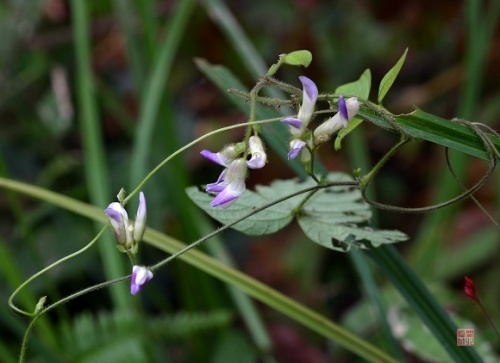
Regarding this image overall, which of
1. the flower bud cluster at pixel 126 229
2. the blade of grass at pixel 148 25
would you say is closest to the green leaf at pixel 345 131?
the flower bud cluster at pixel 126 229

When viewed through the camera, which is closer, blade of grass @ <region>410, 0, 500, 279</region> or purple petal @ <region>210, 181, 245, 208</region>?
purple petal @ <region>210, 181, 245, 208</region>

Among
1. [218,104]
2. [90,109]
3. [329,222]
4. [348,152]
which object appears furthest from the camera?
[218,104]

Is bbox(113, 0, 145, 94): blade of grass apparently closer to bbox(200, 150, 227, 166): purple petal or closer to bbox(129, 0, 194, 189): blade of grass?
bbox(129, 0, 194, 189): blade of grass

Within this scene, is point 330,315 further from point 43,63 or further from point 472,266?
point 43,63

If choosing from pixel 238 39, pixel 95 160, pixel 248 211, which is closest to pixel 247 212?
pixel 248 211

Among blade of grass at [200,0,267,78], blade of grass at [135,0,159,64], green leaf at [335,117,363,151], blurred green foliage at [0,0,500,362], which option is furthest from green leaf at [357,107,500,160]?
blade of grass at [135,0,159,64]

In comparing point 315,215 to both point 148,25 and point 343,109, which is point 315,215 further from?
point 148,25

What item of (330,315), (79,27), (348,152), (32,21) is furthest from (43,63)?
(330,315)

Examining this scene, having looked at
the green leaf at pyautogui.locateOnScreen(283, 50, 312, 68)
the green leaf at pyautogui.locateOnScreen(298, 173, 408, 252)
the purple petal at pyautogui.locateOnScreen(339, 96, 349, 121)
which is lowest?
the green leaf at pyautogui.locateOnScreen(298, 173, 408, 252)
